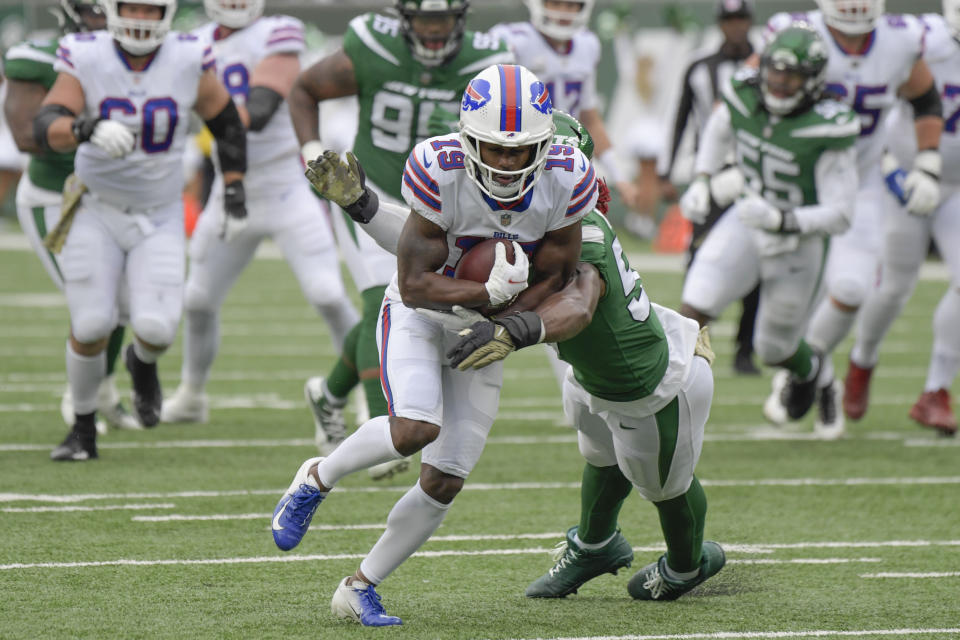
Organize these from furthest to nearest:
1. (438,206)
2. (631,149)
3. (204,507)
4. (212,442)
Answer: (631,149), (212,442), (204,507), (438,206)

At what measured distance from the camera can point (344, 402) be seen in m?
6.27

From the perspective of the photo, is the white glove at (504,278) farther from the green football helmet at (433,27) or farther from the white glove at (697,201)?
the white glove at (697,201)

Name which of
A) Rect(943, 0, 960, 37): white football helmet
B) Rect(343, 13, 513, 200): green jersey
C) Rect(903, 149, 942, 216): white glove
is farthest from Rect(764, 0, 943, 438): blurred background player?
Rect(343, 13, 513, 200): green jersey

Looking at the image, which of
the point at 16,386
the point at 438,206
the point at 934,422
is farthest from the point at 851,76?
the point at 16,386

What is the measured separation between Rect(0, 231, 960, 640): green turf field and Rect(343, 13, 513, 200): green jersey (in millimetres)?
1259

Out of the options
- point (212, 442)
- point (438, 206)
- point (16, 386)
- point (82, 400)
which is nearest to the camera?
point (438, 206)

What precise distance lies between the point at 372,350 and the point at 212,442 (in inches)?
55.7

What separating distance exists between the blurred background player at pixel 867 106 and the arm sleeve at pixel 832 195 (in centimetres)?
41

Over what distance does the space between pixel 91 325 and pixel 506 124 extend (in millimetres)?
2846

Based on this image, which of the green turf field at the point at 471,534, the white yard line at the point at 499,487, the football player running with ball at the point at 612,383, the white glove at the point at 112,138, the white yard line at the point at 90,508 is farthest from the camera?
the white glove at the point at 112,138

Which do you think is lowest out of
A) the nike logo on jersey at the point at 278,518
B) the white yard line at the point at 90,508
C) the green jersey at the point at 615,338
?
the white yard line at the point at 90,508

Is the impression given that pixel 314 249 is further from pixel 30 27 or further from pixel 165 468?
pixel 30 27

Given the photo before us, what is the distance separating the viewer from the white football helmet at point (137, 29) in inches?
229

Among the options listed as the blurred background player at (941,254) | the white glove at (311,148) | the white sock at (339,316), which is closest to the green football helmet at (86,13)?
the white glove at (311,148)
